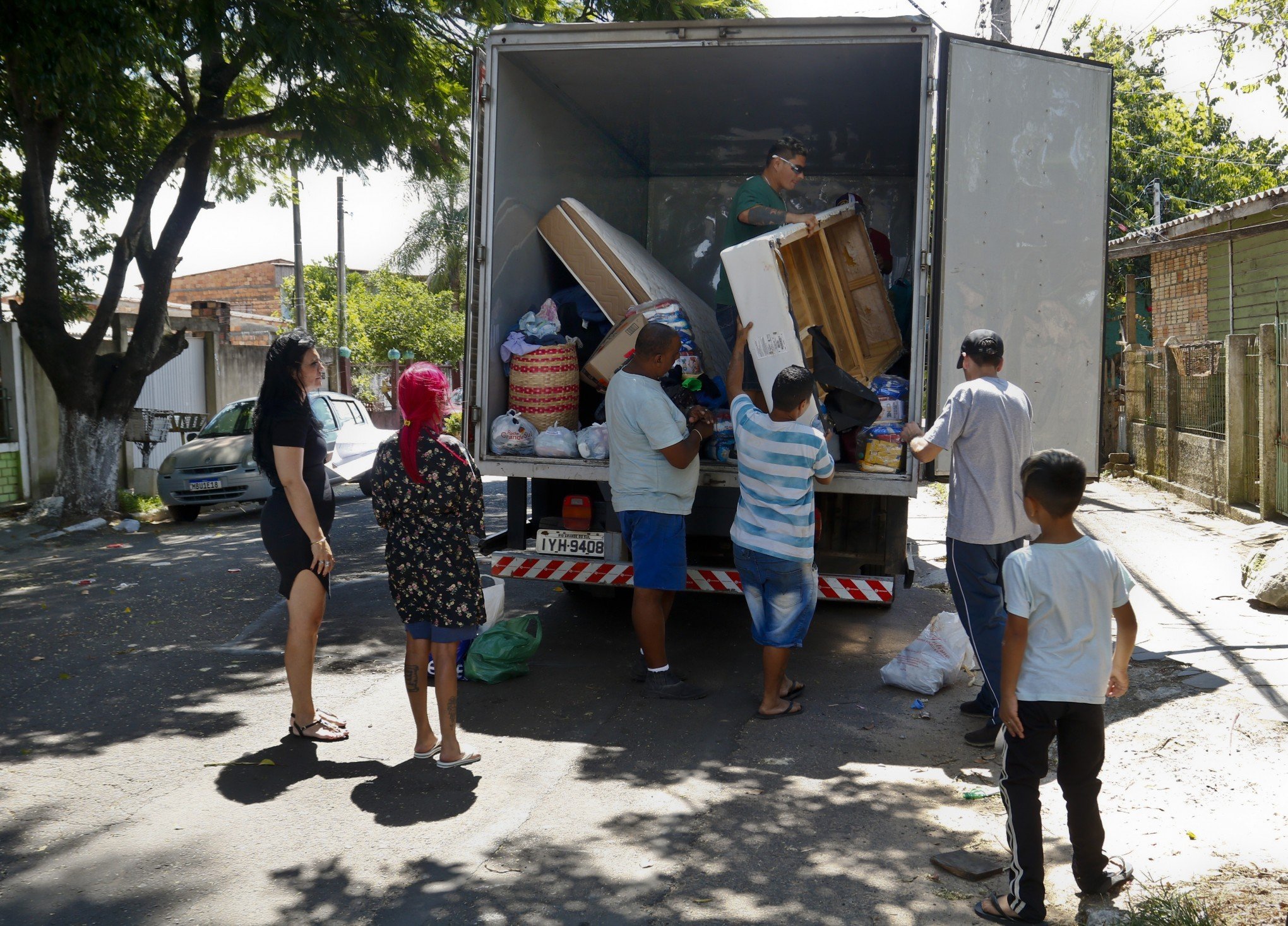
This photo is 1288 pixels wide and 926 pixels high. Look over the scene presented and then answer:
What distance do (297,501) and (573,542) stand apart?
1716mm

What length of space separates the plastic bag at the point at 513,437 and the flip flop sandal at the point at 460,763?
1.86 meters

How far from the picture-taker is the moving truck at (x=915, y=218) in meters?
5.28

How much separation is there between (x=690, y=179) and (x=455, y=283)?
2545 centimetres

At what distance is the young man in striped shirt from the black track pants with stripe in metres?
1.83

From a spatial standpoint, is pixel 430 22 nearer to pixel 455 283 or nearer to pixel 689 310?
pixel 689 310

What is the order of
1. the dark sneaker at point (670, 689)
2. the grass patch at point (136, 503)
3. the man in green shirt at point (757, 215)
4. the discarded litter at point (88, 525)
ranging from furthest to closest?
the grass patch at point (136, 503) → the discarded litter at point (88, 525) → the man in green shirt at point (757, 215) → the dark sneaker at point (670, 689)

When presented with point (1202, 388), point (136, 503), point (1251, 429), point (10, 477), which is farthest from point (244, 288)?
point (1251, 429)

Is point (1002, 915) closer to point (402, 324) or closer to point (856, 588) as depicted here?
point (856, 588)

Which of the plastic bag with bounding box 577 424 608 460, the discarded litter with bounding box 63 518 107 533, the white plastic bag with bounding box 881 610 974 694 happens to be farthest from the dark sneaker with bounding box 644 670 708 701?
the discarded litter with bounding box 63 518 107 533

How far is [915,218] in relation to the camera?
5.76 meters

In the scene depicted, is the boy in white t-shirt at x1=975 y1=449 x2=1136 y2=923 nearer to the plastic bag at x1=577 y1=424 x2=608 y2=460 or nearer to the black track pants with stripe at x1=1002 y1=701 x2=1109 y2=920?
the black track pants with stripe at x1=1002 y1=701 x2=1109 y2=920

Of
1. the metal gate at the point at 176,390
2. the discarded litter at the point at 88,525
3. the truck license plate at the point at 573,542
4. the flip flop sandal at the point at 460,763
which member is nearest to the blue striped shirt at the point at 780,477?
the truck license plate at the point at 573,542

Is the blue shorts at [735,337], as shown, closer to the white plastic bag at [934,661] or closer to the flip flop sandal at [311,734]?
the white plastic bag at [934,661]

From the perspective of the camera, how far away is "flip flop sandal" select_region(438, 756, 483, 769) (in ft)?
14.3
